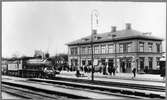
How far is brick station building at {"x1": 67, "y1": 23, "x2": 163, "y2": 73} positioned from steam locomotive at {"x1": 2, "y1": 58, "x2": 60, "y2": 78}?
0.62m

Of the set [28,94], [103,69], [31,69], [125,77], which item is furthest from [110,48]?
[31,69]

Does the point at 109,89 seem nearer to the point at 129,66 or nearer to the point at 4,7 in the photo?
the point at 129,66

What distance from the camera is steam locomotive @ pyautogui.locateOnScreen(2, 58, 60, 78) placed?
676 centimetres

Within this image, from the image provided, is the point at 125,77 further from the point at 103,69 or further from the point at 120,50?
the point at 120,50

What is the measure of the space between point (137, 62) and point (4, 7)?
3403mm

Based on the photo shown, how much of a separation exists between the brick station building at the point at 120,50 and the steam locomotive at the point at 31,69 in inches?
24.3

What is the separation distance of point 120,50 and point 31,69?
9.55 ft

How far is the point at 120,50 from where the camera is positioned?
6461mm

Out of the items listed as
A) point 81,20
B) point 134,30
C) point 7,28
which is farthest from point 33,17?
point 134,30

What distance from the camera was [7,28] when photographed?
5926 millimetres

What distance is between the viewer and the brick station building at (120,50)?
6180 mm

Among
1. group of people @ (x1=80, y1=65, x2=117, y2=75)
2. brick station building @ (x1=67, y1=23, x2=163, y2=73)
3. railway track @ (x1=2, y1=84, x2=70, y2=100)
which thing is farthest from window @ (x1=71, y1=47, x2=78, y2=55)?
railway track @ (x1=2, y1=84, x2=70, y2=100)

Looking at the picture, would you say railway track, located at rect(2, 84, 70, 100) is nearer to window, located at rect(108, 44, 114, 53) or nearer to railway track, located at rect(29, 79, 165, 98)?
railway track, located at rect(29, 79, 165, 98)

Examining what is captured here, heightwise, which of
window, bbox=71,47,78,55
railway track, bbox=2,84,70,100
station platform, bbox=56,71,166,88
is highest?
window, bbox=71,47,78,55
